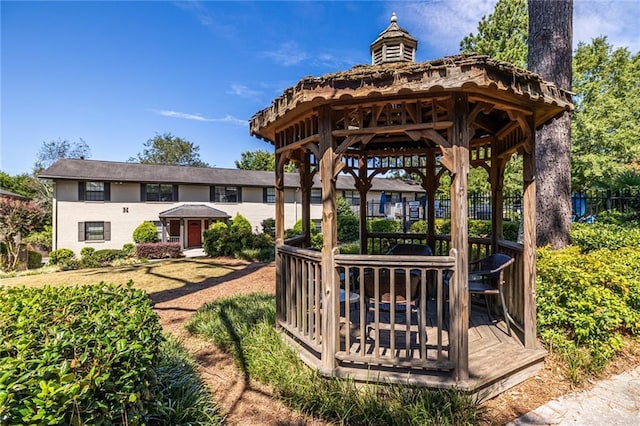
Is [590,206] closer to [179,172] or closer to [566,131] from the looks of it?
[566,131]

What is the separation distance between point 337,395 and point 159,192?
2345cm

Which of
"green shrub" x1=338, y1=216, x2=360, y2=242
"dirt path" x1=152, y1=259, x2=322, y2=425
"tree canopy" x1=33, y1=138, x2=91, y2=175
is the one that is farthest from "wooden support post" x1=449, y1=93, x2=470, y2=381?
"tree canopy" x1=33, y1=138, x2=91, y2=175

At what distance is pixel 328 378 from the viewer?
3.52 m

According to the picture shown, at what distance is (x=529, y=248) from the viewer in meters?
4.02

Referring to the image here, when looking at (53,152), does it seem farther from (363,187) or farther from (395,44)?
(395,44)

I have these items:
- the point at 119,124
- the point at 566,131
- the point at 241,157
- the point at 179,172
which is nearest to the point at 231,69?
the point at 179,172

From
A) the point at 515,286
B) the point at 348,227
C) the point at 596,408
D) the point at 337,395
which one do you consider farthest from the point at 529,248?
the point at 348,227

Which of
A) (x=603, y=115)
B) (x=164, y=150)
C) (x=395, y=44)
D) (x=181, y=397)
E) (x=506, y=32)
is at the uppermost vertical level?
(x=164, y=150)

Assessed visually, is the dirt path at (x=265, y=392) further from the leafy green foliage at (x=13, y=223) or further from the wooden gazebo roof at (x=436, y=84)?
the leafy green foliage at (x=13, y=223)

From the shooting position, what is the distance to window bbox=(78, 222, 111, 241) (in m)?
20.5

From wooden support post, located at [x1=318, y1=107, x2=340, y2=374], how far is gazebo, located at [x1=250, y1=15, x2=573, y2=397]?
0.01 meters

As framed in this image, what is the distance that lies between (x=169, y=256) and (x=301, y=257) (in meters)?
19.4

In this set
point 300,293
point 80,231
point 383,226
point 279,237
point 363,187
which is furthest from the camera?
point 80,231

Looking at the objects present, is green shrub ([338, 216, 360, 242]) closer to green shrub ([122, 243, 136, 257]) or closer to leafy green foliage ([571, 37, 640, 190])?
leafy green foliage ([571, 37, 640, 190])
